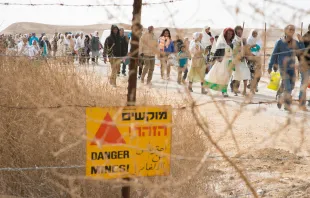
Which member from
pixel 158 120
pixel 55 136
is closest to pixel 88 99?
pixel 55 136

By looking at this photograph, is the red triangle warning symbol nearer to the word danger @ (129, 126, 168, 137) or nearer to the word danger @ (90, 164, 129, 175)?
the word danger @ (129, 126, 168, 137)

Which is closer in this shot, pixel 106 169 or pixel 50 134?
pixel 106 169

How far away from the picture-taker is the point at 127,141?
13.4 ft

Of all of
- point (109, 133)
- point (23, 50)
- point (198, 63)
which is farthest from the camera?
point (198, 63)

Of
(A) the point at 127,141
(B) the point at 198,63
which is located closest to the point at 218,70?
(B) the point at 198,63

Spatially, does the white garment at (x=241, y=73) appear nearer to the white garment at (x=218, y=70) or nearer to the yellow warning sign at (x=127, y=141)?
the white garment at (x=218, y=70)

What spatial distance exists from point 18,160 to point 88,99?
847 millimetres

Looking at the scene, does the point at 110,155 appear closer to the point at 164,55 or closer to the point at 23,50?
the point at 164,55

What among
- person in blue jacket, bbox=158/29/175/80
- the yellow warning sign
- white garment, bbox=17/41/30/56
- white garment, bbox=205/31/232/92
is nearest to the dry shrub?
white garment, bbox=17/41/30/56

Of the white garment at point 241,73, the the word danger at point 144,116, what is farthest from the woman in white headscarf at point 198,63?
the white garment at point 241,73

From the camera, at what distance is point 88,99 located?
205 inches

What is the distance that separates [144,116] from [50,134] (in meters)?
1.41

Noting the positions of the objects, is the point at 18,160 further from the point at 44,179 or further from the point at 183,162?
the point at 183,162

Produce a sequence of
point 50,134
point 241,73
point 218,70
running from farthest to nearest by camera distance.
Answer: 1. point 241,73
2. point 218,70
3. point 50,134
